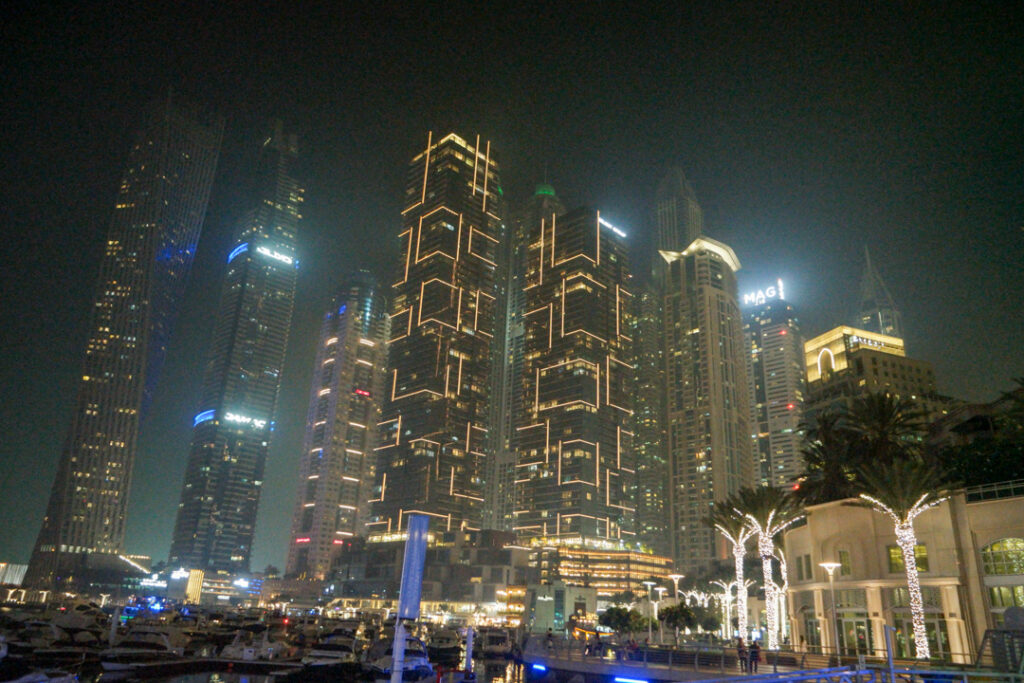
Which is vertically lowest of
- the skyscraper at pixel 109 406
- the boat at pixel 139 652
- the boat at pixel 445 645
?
the boat at pixel 445 645

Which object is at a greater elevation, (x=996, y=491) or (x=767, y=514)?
(x=996, y=491)

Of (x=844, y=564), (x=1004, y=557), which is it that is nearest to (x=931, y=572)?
(x=1004, y=557)

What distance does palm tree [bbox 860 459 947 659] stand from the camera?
4093 centimetres

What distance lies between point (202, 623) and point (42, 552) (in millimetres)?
120012

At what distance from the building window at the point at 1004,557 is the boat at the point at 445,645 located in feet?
199

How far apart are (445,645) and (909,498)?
2600 inches

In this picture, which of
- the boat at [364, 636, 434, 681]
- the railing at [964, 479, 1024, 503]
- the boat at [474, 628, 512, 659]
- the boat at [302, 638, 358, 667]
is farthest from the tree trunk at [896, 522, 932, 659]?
the boat at [474, 628, 512, 659]

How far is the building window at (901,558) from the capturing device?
151 ft

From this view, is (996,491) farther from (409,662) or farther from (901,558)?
(409,662)

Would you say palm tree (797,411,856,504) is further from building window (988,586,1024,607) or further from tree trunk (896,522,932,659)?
tree trunk (896,522,932,659)

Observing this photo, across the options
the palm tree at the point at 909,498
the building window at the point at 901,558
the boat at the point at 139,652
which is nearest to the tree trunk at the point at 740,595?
the building window at the point at 901,558

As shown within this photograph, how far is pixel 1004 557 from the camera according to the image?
42406mm

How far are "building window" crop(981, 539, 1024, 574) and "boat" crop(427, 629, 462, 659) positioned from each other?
199ft

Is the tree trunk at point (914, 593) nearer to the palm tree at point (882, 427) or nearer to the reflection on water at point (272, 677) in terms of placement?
the palm tree at point (882, 427)
